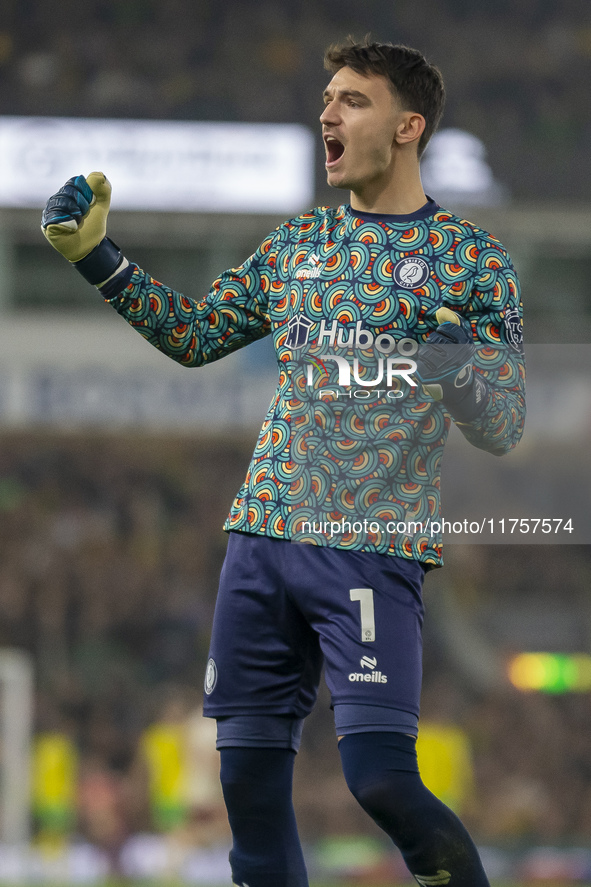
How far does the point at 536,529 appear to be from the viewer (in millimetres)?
2590

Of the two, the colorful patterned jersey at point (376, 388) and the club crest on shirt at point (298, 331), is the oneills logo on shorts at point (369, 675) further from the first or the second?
the club crest on shirt at point (298, 331)

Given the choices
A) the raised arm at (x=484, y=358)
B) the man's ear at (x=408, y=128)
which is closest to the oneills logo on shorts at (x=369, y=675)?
the raised arm at (x=484, y=358)

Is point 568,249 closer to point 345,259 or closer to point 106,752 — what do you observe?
point 106,752

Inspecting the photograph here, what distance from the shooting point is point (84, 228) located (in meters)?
2.25

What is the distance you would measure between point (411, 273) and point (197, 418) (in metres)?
8.87

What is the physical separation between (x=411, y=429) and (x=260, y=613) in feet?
Result: 1.33

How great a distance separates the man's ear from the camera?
2244 millimetres

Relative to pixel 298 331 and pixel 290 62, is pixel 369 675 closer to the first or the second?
pixel 298 331

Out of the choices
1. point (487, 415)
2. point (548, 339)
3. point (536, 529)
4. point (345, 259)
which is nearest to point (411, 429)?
point (487, 415)

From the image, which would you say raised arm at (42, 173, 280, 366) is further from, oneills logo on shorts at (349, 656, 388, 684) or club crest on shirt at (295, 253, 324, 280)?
oneills logo on shorts at (349, 656, 388, 684)

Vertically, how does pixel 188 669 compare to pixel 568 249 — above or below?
below

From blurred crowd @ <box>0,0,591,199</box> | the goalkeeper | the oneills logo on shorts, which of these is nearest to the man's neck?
the goalkeeper

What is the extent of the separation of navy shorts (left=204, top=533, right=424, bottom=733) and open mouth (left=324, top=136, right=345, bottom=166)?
69 cm

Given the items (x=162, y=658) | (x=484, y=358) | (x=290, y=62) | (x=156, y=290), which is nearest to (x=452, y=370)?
(x=484, y=358)
